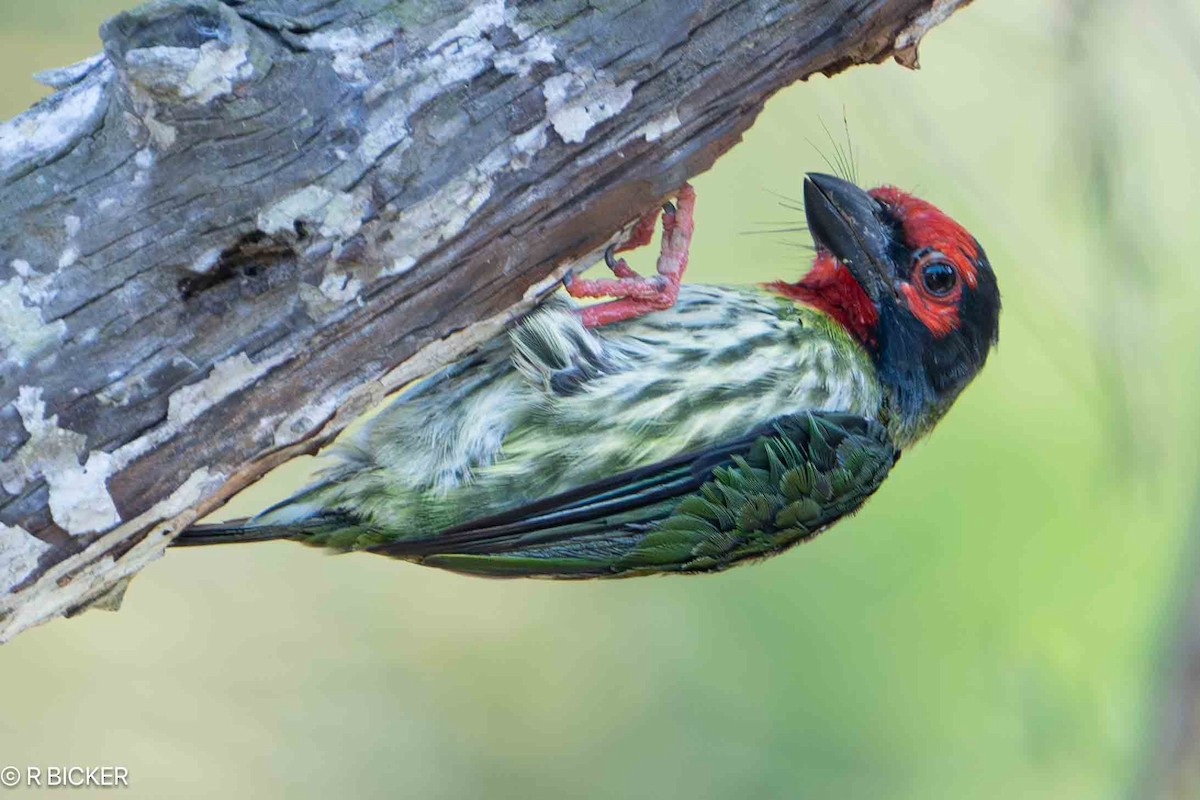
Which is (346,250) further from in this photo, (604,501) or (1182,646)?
(1182,646)

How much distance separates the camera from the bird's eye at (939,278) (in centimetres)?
324

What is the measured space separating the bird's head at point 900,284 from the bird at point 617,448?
16 centimetres

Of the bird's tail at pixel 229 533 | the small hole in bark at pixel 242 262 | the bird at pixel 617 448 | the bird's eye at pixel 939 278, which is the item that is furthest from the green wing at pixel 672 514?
the small hole in bark at pixel 242 262

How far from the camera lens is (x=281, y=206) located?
2141 millimetres

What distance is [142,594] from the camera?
15.1 feet

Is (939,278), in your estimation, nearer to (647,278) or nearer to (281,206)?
(647,278)

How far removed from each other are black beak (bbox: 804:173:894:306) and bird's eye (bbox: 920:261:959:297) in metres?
0.10

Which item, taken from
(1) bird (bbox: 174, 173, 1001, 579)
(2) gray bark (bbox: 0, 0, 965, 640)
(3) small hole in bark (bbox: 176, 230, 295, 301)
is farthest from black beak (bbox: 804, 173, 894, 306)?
(3) small hole in bark (bbox: 176, 230, 295, 301)

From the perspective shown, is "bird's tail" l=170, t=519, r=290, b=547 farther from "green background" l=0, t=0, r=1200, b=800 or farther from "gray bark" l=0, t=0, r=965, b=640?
"green background" l=0, t=0, r=1200, b=800

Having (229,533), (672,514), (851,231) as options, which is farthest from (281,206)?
(851,231)

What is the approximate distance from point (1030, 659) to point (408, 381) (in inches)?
97.0

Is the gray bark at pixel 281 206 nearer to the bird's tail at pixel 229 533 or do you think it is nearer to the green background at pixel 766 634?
the bird's tail at pixel 229 533

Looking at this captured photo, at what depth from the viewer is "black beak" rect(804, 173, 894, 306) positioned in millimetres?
3203

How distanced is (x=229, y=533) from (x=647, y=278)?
108 cm
